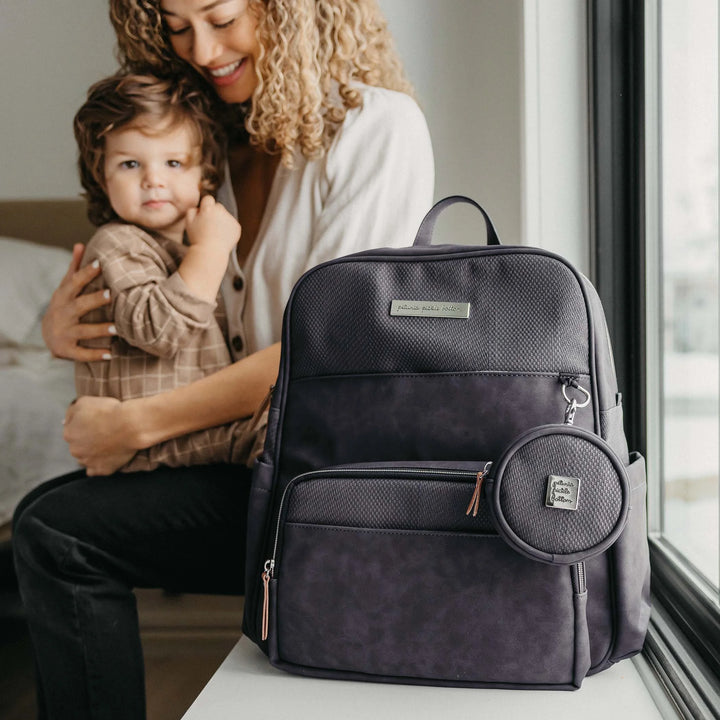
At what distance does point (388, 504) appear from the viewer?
0.65m

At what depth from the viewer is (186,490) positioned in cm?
91

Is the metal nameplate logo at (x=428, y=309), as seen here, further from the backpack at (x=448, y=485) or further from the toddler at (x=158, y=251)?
the toddler at (x=158, y=251)

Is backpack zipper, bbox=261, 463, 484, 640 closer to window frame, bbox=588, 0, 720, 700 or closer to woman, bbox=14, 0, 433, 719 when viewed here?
woman, bbox=14, 0, 433, 719

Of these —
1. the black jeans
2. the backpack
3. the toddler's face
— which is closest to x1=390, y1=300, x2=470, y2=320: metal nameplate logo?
the backpack

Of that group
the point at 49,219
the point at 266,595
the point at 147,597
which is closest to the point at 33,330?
the point at 49,219

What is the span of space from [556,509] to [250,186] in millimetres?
745

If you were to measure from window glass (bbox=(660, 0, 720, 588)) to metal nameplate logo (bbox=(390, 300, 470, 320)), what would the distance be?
1.35ft

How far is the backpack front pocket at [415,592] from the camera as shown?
629mm

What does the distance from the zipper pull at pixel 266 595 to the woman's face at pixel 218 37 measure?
69 cm

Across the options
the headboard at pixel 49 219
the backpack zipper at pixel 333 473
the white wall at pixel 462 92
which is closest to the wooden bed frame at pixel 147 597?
the headboard at pixel 49 219

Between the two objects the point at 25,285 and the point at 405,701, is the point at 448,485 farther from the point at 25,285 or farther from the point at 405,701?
the point at 25,285

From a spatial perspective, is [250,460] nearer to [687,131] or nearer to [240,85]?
[240,85]

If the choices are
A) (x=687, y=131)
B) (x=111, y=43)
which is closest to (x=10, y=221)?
(x=111, y=43)

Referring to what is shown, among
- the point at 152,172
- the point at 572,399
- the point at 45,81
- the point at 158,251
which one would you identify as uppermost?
the point at 45,81
